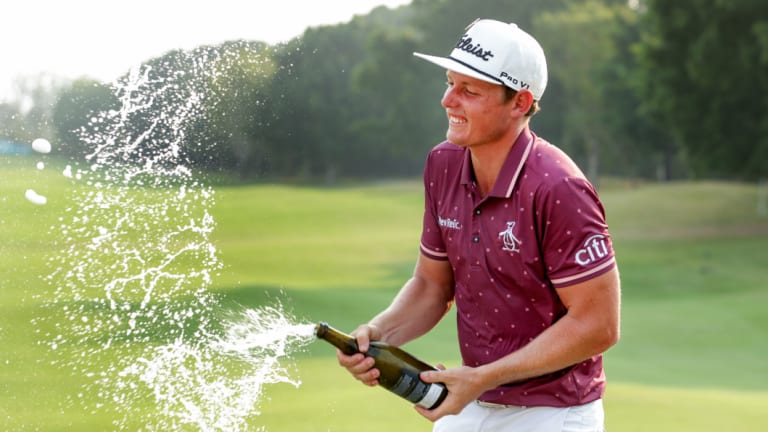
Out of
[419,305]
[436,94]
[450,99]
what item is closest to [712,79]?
[436,94]

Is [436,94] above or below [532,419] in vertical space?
below

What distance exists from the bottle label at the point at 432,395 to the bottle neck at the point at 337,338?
0.95ft

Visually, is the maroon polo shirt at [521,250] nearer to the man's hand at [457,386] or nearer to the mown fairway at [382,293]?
the man's hand at [457,386]

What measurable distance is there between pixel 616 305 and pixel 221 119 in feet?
7.25

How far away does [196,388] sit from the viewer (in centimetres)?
459

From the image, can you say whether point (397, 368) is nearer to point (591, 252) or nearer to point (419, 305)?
point (419, 305)

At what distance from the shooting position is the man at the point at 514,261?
11.4ft

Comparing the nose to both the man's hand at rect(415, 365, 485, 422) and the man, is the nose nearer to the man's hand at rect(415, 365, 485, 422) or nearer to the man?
the man

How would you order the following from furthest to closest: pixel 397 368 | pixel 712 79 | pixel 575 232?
1. pixel 712 79
2. pixel 397 368
3. pixel 575 232

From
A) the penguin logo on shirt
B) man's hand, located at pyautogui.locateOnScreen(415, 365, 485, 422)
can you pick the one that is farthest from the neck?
man's hand, located at pyautogui.locateOnScreen(415, 365, 485, 422)

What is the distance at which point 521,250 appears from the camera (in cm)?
356

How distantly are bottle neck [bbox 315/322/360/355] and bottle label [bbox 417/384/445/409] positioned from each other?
0.29 meters

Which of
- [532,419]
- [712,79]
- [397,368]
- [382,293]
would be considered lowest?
[382,293]

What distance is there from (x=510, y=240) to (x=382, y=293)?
57.7 feet
